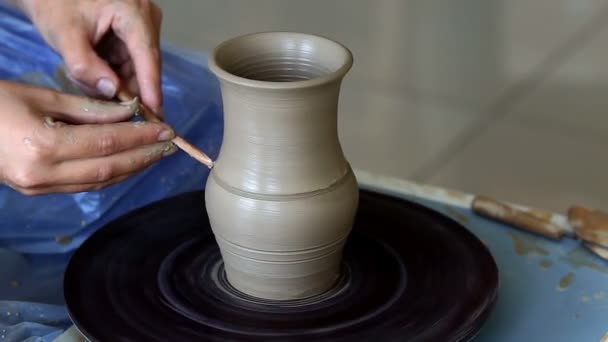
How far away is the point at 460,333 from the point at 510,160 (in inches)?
68.9

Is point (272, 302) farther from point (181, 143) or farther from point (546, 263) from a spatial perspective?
point (546, 263)

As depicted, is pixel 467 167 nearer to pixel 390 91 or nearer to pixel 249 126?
pixel 390 91

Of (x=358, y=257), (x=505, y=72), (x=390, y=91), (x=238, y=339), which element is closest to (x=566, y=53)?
(x=505, y=72)

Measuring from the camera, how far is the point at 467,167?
9.01ft

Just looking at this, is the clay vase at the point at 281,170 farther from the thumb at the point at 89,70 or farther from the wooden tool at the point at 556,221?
the wooden tool at the point at 556,221

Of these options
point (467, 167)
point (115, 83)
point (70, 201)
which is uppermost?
point (115, 83)

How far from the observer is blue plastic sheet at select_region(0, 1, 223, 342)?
1324mm

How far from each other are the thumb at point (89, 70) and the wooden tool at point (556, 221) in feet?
2.22

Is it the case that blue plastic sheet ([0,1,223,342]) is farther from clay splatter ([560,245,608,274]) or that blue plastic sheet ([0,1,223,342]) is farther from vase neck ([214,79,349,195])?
clay splatter ([560,245,608,274])

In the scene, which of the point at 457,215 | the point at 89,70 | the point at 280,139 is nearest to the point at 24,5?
the point at 89,70

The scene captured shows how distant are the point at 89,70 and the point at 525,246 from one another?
2.50 feet

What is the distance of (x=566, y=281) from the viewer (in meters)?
1.34

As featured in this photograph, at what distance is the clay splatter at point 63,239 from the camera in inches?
57.7

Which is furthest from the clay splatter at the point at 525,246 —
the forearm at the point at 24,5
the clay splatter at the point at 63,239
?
the forearm at the point at 24,5
